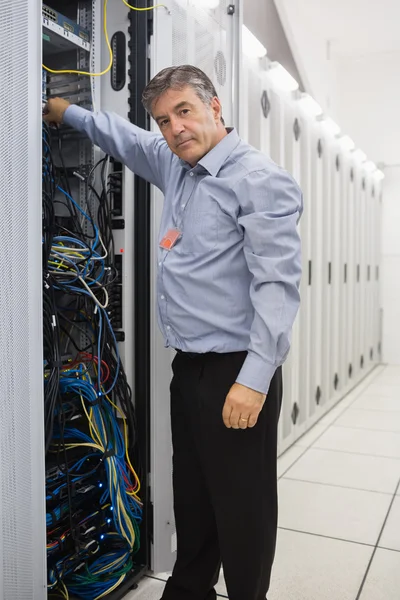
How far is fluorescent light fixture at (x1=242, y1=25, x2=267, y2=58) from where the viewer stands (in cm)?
300

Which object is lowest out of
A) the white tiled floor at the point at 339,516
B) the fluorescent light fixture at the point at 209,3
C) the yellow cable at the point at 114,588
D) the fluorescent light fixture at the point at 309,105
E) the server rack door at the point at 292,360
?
the white tiled floor at the point at 339,516

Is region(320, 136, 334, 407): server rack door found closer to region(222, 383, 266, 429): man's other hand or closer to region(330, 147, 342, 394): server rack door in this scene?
region(330, 147, 342, 394): server rack door

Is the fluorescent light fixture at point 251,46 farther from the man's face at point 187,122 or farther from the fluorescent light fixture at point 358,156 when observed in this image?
the fluorescent light fixture at point 358,156

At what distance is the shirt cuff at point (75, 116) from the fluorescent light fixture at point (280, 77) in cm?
187

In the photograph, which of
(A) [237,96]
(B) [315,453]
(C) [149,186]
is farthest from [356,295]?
(C) [149,186]

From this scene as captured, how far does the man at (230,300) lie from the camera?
151cm

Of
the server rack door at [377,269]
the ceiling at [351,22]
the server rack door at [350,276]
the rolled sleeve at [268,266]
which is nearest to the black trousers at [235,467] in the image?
the rolled sleeve at [268,266]

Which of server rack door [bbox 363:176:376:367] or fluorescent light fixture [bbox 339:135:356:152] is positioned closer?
fluorescent light fixture [bbox 339:135:356:152]

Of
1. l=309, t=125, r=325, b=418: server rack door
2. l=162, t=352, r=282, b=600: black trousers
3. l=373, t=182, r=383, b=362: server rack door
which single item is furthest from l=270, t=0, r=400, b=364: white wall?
l=162, t=352, r=282, b=600: black trousers

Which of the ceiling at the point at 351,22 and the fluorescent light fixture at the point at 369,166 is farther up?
the ceiling at the point at 351,22

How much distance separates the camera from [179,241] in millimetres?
1666

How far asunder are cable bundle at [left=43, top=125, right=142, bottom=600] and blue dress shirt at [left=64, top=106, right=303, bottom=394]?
0.36 m

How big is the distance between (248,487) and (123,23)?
65.4 inches

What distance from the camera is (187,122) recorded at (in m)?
1.60
